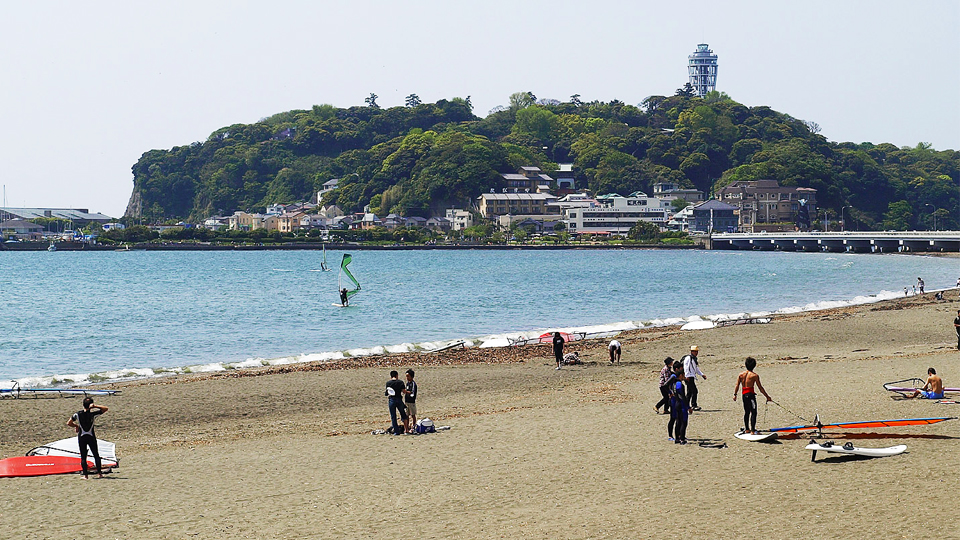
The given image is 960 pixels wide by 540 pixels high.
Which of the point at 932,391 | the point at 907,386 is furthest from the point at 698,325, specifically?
the point at 932,391

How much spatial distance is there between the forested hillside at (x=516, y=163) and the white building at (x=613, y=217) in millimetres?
20079

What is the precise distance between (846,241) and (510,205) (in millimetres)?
54860

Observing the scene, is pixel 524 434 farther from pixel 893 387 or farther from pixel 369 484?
pixel 893 387

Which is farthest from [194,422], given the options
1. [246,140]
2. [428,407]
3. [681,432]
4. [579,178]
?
[246,140]

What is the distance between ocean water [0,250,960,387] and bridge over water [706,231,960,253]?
13.0 feet

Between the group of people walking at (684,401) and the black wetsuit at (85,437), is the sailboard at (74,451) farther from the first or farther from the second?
the group of people walking at (684,401)

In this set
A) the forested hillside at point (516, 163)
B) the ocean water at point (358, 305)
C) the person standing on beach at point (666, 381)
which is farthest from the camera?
the forested hillside at point (516, 163)

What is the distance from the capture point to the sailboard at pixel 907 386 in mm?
14555

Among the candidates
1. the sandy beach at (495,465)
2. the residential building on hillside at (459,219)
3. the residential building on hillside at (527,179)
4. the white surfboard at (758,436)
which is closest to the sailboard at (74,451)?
the sandy beach at (495,465)

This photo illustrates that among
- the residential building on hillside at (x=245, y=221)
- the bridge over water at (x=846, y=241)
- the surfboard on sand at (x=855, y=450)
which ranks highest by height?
the residential building on hillside at (x=245, y=221)

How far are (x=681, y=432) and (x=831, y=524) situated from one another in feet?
11.5

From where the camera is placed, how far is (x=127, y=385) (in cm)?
2000

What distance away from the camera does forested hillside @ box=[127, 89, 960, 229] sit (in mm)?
151125

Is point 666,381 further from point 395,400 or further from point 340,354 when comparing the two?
point 340,354
